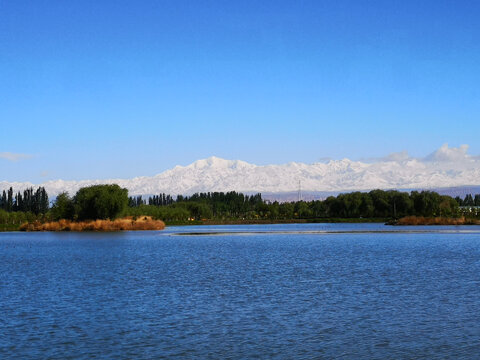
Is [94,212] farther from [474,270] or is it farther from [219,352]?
[219,352]

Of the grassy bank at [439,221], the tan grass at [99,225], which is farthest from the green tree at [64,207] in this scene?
the grassy bank at [439,221]

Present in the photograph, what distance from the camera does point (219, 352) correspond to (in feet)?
64.7

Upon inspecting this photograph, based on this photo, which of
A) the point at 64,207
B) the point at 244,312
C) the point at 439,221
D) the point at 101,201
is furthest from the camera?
the point at 439,221

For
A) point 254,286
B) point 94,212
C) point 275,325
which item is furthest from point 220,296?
point 94,212

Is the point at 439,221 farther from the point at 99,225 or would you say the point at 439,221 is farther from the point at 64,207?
the point at 64,207

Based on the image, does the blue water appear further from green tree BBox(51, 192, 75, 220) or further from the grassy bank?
the grassy bank

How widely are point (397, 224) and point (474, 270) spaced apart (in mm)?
146172

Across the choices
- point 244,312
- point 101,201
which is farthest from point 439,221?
point 244,312

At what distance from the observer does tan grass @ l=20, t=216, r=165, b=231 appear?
456ft

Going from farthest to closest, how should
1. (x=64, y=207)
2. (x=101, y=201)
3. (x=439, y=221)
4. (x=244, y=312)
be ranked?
(x=439, y=221), (x=64, y=207), (x=101, y=201), (x=244, y=312)

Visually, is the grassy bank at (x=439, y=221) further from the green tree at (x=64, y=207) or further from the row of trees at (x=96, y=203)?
the green tree at (x=64, y=207)

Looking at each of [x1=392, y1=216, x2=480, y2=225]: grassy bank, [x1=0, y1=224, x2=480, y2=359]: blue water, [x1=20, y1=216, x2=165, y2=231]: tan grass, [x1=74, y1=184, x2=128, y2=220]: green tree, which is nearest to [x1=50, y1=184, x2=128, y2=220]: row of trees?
[x1=74, y1=184, x2=128, y2=220]: green tree

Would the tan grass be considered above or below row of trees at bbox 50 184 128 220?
below

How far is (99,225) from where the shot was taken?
138125mm
